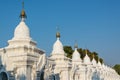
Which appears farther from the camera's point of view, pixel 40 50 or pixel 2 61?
pixel 40 50

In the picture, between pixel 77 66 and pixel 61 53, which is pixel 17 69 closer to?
pixel 61 53

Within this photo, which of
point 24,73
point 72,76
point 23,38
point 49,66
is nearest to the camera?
point 24,73

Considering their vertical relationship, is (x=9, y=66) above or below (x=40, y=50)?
below

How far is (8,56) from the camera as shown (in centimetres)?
1972

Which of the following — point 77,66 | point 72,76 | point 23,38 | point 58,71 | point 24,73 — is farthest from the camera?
point 77,66

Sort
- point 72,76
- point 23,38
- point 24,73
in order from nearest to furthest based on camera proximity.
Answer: point 24,73 < point 23,38 < point 72,76

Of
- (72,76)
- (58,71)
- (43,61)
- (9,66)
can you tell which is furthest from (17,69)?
(72,76)

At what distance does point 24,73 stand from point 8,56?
2.08 m

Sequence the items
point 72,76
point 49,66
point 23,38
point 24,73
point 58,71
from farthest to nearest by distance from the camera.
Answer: point 72,76
point 58,71
point 49,66
point 23,38
point 24,73

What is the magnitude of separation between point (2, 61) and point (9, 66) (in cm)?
73

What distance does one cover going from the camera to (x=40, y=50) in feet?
70.0

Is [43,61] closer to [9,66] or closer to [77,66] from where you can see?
[9,66]

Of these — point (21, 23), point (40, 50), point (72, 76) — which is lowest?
point (72, 76)

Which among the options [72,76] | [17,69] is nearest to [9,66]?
[17,69]
